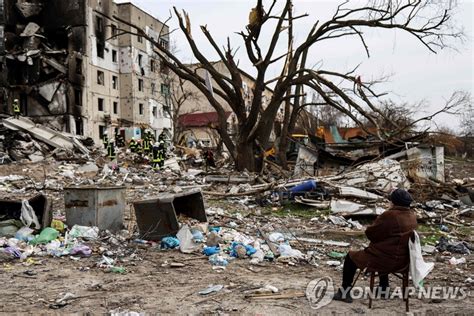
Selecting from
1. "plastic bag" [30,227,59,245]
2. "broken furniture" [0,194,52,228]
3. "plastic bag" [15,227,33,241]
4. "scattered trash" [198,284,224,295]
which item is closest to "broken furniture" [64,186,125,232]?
"broken furniture" [0,194,52,228]

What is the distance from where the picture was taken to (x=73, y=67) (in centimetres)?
3069

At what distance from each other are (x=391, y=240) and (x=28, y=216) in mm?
5171

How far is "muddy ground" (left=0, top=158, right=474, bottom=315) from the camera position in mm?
3781

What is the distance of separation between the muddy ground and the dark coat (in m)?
0.46

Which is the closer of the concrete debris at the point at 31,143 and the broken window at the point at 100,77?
the concrete debris at the point at 31,143

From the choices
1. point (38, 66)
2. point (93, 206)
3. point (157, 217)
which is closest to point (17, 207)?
point (93, 206)

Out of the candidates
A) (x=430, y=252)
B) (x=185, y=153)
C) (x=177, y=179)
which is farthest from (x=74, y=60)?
(x=430, y=252)

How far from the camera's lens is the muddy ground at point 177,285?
3.78 m

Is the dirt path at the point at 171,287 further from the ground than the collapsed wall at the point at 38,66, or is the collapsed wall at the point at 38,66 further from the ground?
the collapsed wall at the point at 38,66

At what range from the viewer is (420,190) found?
982 centimetres

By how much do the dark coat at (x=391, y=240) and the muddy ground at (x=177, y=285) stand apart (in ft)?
1.51

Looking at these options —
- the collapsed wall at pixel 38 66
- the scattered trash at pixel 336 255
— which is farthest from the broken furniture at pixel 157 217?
the collapsed wall at pixel 38 66

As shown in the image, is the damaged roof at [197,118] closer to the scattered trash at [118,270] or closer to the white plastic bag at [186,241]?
the white plastic bag at [186,241]

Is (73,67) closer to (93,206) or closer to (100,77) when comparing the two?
(100,77)
